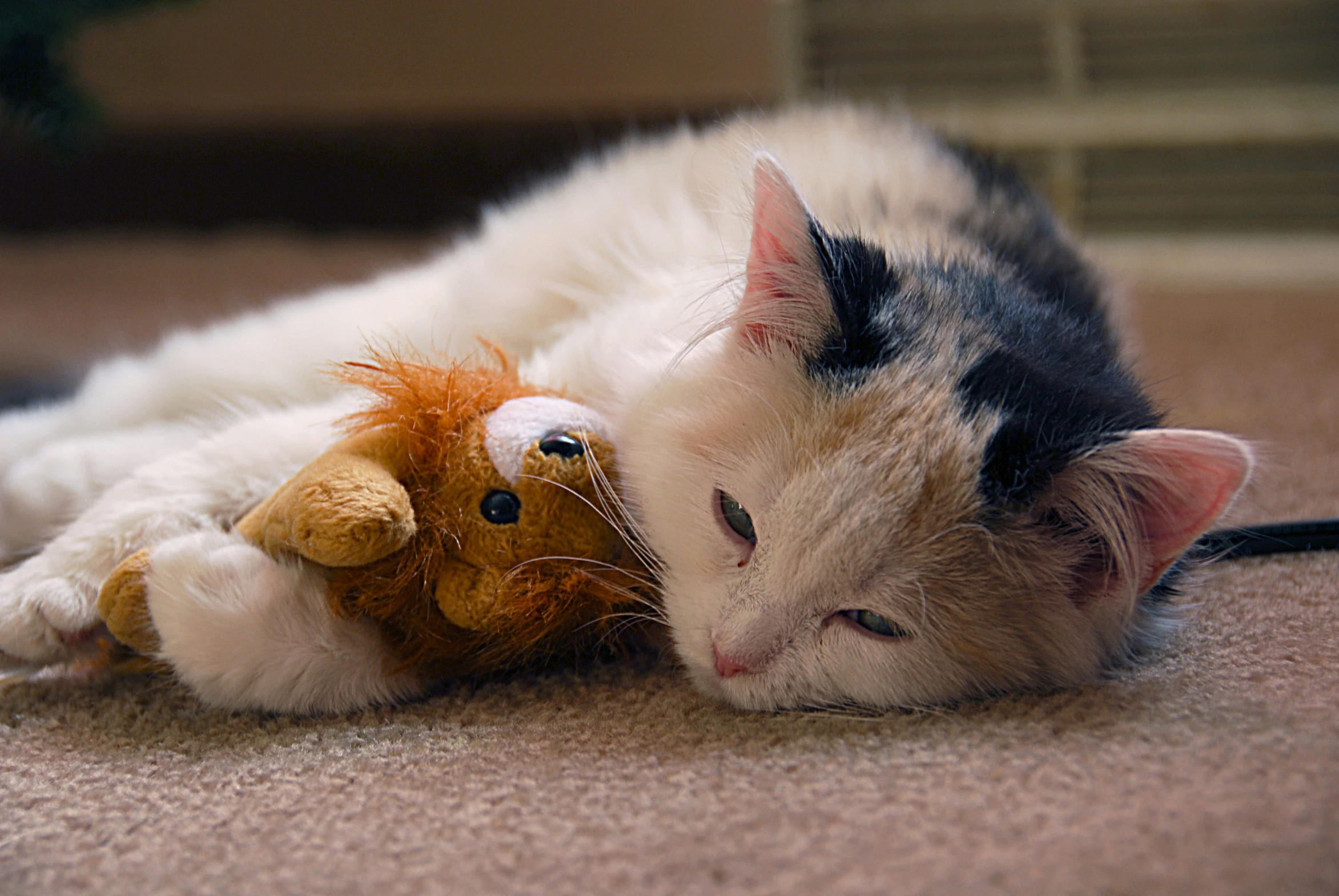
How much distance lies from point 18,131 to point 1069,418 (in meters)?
3.54

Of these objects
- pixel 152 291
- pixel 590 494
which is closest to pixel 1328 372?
pixel 590 494

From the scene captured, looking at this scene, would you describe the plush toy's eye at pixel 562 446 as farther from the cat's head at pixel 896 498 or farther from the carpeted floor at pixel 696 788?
the carpeted floor at pixel 696 788

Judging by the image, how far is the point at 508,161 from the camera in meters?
3.51

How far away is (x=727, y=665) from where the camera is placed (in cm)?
94

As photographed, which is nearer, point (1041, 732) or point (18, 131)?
point (1041, 732)

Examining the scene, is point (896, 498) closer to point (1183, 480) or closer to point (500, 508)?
point (1183, 480)

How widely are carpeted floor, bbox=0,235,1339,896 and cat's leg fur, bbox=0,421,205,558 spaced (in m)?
0.26

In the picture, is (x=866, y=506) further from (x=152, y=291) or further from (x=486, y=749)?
(x=152, y=291)

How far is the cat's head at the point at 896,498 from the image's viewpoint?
3.02 feet

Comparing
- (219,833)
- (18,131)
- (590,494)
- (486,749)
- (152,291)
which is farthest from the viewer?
(18,131)

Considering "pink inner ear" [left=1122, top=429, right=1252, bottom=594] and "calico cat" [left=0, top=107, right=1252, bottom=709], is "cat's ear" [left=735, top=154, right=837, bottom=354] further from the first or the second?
"pink inner ear" [left=1122, top=429, right=1252, bottom=594]

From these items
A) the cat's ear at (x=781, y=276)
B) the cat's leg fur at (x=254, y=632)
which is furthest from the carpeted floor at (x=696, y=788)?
the cat's ear at (x=781, y=276)

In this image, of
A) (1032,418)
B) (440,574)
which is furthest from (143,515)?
→ (1032,418)

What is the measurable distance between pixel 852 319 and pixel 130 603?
0.74 meters
